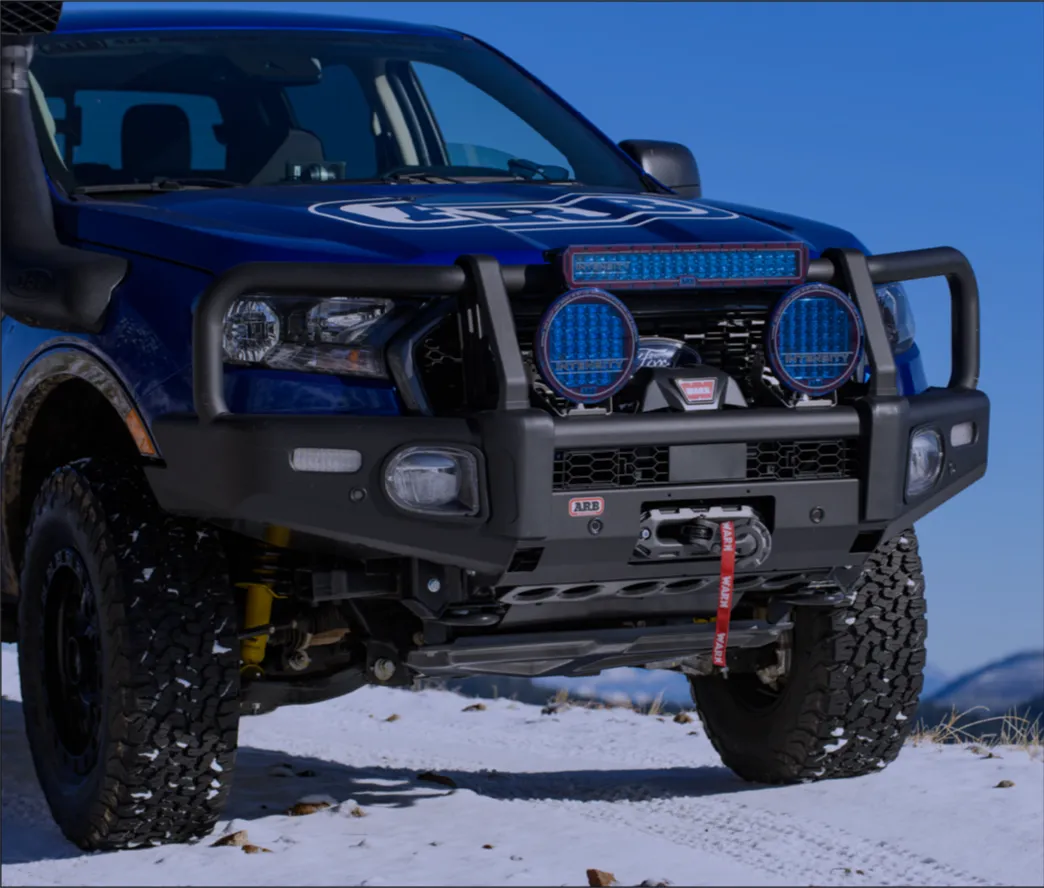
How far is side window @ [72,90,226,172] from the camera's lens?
5609mm

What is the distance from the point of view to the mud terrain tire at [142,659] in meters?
4.79

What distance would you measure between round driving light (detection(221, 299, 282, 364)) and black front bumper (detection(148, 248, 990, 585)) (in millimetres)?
110

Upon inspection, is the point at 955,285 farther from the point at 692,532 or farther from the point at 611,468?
the point at 611,468

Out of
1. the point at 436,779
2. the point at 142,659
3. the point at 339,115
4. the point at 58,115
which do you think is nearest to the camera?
the point at 142,659

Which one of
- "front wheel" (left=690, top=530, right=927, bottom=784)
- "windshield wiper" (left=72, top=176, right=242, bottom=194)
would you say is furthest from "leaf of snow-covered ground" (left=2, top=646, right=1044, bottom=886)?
"windshield wiper" (left=72, top=176, right=242, bottom=194)

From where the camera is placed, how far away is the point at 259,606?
17.0ft

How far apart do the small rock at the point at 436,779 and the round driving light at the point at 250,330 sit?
1.92 metres

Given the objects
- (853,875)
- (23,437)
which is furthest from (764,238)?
(23,437)

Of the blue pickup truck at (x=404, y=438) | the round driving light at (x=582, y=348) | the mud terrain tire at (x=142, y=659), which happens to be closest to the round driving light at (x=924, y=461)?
the blue pickup truck at (x=404, y=438)

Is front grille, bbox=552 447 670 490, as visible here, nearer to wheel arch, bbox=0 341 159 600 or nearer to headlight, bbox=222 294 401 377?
headlight, bbox=222 294 401 377

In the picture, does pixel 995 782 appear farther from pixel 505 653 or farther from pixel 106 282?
pixel 106 282

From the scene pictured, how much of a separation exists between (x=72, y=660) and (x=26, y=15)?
5.60 feet

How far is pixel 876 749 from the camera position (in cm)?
582

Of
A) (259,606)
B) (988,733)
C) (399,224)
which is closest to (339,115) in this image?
(399,224)
